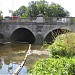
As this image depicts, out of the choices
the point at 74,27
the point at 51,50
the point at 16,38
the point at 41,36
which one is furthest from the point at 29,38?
the point at 51,50

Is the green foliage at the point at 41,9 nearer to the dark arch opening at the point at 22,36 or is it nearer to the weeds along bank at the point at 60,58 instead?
the dark arch opening at the point at 22,36

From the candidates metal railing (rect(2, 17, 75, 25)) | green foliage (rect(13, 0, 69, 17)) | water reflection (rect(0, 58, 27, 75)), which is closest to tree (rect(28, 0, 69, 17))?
green foliage (rect(13, 0, 69, 17))

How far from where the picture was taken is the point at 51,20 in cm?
3350

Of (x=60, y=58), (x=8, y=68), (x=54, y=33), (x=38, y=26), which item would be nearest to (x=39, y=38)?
(x=38, y=26)

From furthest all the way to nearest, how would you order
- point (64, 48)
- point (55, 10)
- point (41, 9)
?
point (55, 10) < point (41, 9) < point (64, 48)

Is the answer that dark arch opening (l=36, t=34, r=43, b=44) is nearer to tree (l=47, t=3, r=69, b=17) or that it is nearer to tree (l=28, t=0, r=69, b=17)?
tree (l=28, t=0, r=69, b=17)

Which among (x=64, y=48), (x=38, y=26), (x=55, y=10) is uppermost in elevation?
(x=55, y=10)

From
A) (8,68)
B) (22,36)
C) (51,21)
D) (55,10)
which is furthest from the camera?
(55,10)

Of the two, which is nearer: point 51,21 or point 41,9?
point 51,21

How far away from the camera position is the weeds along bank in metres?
7.91

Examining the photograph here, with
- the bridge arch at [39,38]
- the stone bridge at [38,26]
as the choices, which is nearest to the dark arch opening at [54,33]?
the stone bridge at [38,26]

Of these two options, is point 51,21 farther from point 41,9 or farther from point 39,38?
point 41,9

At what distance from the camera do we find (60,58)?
10969mm

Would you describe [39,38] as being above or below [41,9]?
below
